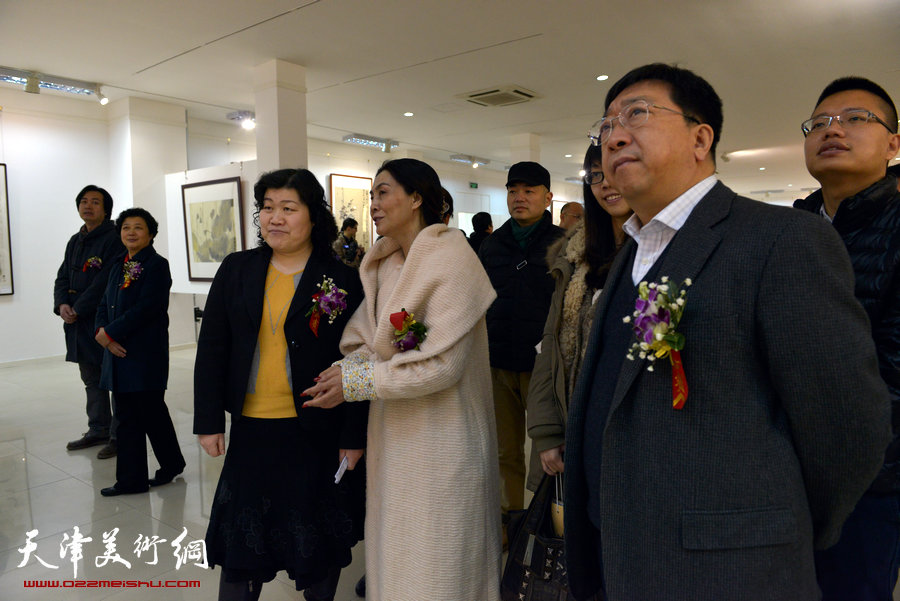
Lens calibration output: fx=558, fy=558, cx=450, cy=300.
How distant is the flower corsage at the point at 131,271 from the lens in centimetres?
351

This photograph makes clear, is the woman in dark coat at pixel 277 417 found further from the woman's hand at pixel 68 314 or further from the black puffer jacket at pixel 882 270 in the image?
the woman's hand at pixel 68 314

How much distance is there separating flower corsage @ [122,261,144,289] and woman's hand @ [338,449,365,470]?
2316 millimetres

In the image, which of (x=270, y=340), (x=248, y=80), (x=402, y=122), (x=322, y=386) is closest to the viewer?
(x=322, y=386)

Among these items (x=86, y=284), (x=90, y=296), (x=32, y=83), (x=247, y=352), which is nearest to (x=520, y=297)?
(x=247, y=352)

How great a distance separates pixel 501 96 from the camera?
24.3ft

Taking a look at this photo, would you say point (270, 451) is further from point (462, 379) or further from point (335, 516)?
point (462, 379)

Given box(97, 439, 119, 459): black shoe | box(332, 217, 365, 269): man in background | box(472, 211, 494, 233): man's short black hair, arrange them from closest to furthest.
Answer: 1. box(97, 439, 119, 459): black shoe
2. box(332, 217, 365, 269): man in background
3. box(472, 211, 494, 233): man's short black hair

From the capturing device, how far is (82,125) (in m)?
7.90

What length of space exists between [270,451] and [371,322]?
1.84 feet

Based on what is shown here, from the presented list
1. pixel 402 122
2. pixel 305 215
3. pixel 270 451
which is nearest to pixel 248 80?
pixel 402 122

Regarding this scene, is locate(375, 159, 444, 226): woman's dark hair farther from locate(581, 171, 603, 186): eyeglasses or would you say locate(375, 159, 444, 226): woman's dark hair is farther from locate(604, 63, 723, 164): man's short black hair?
locate(604, 63, 723, 164): man's short black hair

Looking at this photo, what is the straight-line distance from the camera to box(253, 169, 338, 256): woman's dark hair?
6.73ft

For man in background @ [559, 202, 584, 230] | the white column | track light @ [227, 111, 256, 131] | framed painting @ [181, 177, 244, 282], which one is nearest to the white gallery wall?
framed painting @ [181, 177, 244, 282]

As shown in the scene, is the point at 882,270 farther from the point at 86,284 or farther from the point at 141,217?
the point at 86,284
